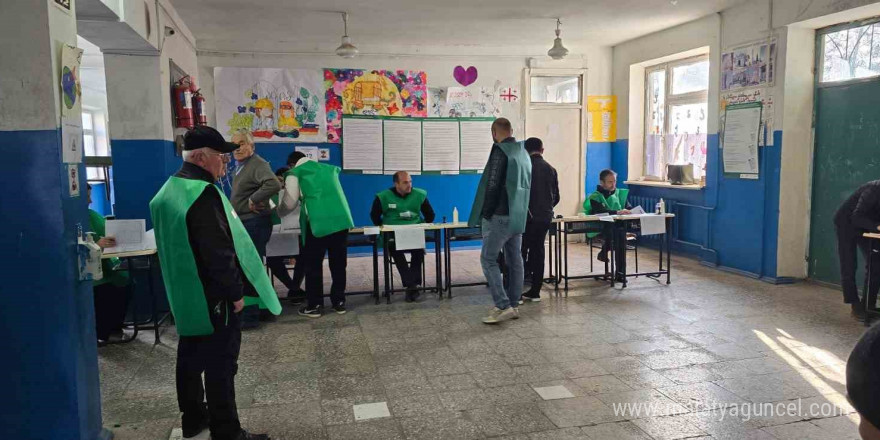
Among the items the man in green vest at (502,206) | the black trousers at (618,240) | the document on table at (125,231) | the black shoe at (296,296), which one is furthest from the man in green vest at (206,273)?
the black trousers at (618,240)

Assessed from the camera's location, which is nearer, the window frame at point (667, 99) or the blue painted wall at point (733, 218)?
the blue painted wall at point (733, 218)

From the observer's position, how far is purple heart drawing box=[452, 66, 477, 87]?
820 centimetres

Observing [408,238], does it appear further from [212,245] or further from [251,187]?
[212,245]

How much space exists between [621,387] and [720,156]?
429cm

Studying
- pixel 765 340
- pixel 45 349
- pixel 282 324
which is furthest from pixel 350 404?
pixel 765 340

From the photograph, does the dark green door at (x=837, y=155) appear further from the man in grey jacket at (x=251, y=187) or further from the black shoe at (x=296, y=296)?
the man in grey jacket at (x=251, y=187)

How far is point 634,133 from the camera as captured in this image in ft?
28.0

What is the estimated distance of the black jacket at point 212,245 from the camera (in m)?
2.41

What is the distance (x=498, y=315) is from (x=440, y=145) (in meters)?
3.94

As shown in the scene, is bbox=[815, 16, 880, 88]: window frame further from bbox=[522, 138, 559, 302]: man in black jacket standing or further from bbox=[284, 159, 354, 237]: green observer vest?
bbox=[284, 159, 354, 237]: green observer vest

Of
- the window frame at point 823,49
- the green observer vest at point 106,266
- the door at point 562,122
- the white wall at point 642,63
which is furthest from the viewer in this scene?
the door at point 562,122

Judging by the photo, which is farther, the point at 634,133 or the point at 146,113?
the point at 634,133

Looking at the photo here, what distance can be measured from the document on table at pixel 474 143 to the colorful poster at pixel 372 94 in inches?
25.0

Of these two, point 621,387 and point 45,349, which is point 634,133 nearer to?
point 621,387
